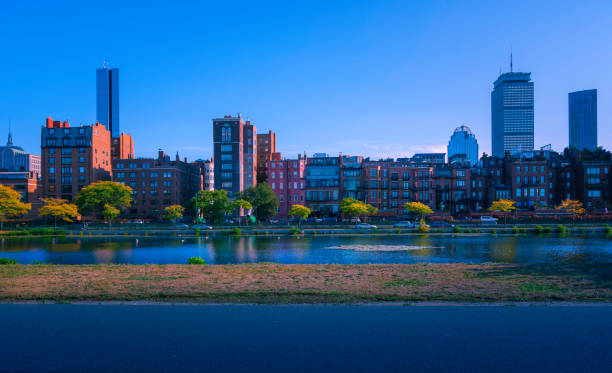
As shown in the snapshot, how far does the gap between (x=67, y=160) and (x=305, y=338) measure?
110 meters

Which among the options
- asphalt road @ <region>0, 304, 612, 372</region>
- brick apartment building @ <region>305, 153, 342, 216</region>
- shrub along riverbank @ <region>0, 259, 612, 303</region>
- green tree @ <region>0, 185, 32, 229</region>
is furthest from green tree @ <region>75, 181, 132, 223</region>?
asphalt road @ <region>0, 304, 612, 372</region>

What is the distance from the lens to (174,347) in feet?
30.2

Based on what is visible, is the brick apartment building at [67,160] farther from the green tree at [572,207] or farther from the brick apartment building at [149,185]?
the green tree at [572,207]

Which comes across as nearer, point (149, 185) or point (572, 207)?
point (572, 207)

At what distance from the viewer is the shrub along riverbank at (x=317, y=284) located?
46.9 feet

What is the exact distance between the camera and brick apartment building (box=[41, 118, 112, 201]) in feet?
335

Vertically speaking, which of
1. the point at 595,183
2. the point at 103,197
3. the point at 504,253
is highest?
the point at 595,183

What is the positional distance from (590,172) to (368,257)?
290 feet

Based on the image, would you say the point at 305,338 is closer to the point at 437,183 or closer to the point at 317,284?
the point at 317,284

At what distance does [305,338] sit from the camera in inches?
386

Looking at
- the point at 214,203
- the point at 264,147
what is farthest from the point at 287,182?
the point at 264,147

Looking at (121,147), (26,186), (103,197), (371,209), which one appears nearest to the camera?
(103,197)

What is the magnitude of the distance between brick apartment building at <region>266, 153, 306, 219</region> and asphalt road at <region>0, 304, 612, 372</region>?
8973cm

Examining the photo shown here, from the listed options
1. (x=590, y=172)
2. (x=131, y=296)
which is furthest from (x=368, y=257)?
(x=590, y=172)
